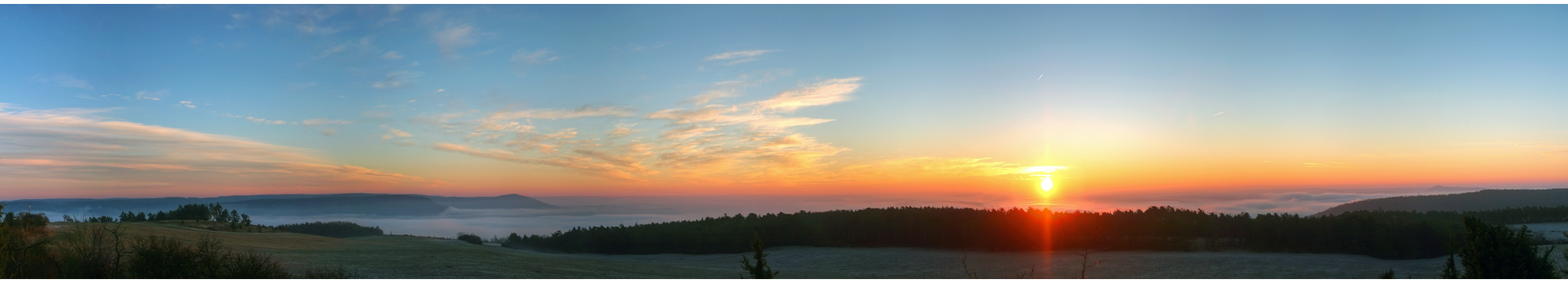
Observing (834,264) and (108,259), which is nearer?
(108,259)

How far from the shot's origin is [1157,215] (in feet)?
67.2

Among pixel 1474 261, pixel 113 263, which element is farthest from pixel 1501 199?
pixel 113 263

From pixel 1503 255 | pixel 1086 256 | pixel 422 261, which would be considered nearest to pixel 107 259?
pixel 422 261

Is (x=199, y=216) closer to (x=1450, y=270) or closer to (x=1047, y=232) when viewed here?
(x=1047, y=232)

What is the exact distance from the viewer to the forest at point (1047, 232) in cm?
1772

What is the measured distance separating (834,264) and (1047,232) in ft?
22.2

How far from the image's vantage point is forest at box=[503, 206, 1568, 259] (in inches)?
698

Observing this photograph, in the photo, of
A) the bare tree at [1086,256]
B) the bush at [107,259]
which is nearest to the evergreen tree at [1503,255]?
the bare tree at [1086,256]

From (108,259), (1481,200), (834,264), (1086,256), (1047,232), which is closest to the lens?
(1086,256)

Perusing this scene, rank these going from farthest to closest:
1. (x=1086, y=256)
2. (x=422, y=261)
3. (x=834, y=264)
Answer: (x=834, y=264) < (x=422, y=261) < (x=1086, y=256)

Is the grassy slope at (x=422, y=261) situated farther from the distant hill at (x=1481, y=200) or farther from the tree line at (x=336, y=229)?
the distant hill at (x=1481, y=200)

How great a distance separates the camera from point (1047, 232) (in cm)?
2052

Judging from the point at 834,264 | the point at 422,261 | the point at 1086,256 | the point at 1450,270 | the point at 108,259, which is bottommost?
the point at 834,264

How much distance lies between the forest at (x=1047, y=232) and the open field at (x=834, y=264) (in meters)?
0.80
